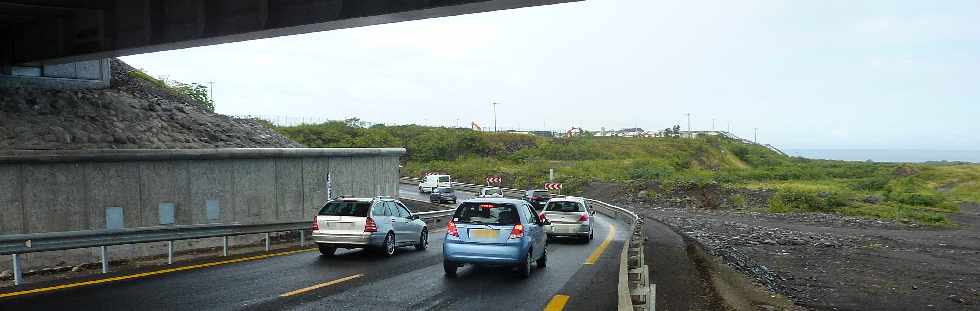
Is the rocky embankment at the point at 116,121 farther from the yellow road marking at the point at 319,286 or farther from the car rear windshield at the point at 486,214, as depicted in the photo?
the car rear windshield at the point at 486,214

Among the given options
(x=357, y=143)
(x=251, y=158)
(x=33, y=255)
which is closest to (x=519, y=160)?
(x=357, y=143)

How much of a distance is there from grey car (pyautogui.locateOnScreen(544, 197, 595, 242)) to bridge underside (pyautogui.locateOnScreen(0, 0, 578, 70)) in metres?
9.82

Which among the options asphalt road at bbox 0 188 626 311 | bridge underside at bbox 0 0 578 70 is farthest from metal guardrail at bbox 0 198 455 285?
bridge underside at bbox 0 0 578 70

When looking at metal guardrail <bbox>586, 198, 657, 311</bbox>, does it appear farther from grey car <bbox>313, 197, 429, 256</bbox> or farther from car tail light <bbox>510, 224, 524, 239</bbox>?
grey car <bbox>313, 197, 429, 256</bbox>

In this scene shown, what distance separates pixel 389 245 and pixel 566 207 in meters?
7.61

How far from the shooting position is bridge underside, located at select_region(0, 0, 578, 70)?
46.8ft

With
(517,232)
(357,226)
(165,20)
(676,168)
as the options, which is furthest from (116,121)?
(676,168)

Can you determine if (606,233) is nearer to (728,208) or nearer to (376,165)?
(376,165)

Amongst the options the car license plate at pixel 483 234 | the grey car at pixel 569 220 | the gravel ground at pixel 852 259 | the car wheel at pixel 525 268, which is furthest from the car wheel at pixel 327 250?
the gravel ground at pixel 852 259

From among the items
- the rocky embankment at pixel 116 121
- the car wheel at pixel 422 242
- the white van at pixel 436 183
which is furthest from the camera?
the white van at pixel 436 183

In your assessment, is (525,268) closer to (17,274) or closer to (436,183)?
(17,274)

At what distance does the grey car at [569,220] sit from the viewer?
872 inches

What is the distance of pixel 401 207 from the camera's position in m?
18.5

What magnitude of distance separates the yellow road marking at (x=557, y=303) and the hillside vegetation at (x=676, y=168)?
38057 millimetres
